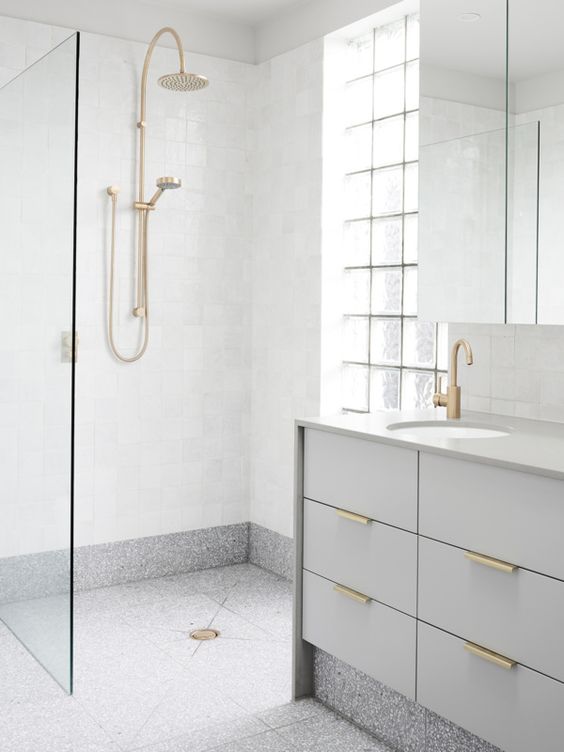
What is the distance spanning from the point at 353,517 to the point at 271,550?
64.1 inches

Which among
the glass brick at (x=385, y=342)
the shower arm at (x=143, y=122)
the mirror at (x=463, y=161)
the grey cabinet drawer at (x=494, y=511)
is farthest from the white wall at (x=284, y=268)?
the grey cabinet drawer at (x=494, y=511)

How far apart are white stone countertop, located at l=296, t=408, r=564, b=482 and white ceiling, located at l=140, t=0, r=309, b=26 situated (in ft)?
6.40

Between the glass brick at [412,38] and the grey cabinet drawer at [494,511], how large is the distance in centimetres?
183

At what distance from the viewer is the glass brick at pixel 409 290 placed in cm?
328

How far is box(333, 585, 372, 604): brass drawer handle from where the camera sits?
2312 millimetres

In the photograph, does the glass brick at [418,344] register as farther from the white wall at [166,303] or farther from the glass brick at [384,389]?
the white wall at [166,303]

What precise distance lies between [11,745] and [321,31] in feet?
9.36

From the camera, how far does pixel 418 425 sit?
2.57 m

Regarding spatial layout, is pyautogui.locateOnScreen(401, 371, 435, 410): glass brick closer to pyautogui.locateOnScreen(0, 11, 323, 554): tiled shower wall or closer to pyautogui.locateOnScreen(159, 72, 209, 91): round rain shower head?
pyautogui.locateOnScreen(0, 11, 323, 554): tiled shower wall

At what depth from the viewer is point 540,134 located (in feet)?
7.84

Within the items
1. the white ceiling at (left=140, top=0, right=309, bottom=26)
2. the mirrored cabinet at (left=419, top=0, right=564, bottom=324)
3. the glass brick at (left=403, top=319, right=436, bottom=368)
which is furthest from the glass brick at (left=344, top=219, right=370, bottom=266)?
the white ceiling at (left=140, top=0, right=309, bottom=26)

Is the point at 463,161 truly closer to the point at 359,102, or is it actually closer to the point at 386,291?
the point at 386,291

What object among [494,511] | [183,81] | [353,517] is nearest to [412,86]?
[183,81]

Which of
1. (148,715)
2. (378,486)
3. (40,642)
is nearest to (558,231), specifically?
(378,486)
